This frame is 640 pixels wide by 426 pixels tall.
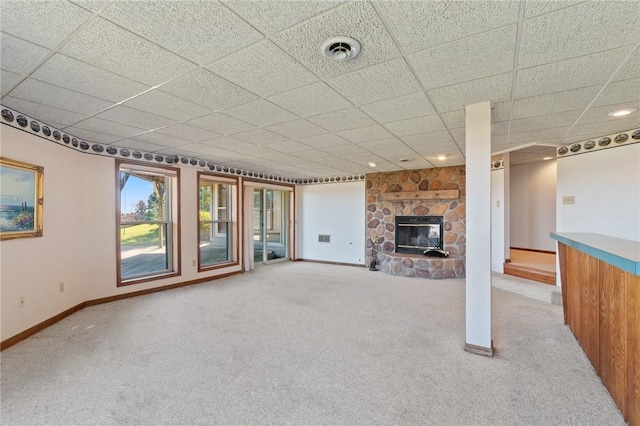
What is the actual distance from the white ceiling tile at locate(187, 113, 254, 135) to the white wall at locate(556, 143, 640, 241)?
15.3 feet

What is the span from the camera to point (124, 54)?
1844 millimetres

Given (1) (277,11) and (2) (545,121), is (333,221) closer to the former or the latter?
(2) (545,121)

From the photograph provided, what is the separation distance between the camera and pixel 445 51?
1.80 metres

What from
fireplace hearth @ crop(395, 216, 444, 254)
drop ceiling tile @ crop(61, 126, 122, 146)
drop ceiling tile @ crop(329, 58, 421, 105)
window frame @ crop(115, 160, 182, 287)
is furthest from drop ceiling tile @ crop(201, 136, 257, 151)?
fireplace hearth @ crop(395, 216, 444, 254)

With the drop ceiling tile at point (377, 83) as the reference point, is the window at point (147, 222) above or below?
below

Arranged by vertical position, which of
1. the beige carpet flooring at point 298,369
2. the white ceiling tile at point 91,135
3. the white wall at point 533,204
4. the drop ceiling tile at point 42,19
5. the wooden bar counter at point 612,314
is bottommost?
the beige carpet flooring at point 298,369

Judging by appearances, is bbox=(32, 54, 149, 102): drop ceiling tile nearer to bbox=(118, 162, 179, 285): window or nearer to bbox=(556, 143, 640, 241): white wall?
bbox=(118, 162, 179, 285): window

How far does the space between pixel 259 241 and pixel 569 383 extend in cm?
638

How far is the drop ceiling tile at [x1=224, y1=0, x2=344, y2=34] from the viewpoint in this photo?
140cm

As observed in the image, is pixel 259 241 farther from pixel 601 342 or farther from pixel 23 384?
pixel 601 342

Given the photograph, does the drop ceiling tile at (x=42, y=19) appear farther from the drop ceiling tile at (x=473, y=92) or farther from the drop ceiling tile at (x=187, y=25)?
the drop ceiling tile at (x=473, y=92)

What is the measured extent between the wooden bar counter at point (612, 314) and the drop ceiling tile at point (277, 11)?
2148 mm

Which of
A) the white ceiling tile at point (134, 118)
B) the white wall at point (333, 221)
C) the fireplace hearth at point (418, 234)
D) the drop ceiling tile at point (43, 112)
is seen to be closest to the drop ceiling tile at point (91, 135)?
the drop ceiling tile at point (43, 112)

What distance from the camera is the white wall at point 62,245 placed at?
Answer: 2.84 meters
